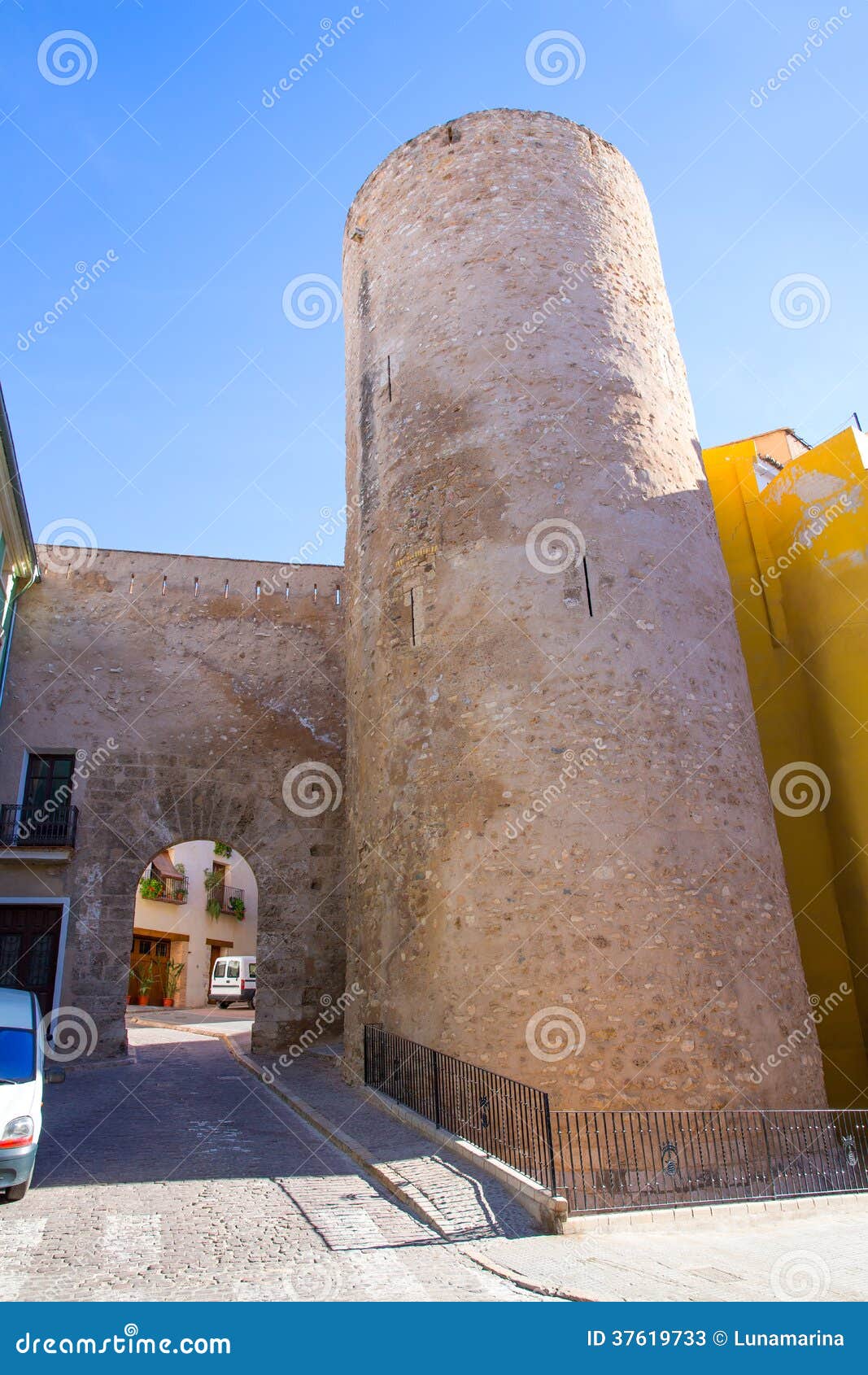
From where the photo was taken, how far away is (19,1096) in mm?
6109

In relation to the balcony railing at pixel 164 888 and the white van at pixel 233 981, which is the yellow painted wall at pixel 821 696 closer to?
the white van at pixel 233 981

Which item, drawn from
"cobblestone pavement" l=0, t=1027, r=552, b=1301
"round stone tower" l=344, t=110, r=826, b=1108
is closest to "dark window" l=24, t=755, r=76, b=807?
"round stone tower" l=344, t=110, r=826, b=1108

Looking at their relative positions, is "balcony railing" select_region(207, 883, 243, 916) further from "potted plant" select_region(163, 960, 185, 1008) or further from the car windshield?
the car windshield

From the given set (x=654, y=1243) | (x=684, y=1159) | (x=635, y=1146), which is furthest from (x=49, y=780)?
(x=654, y=1243)

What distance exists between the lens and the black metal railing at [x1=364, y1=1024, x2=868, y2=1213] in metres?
7.99

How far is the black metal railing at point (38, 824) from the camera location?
14117 millimetres

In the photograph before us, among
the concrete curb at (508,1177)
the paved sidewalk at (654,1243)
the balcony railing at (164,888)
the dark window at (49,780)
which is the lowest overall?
the paved sidewalk at (654,1243)

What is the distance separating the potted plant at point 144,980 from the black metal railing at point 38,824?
49.9 ft

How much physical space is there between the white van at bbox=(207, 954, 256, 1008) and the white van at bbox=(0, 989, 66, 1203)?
22.1 metres

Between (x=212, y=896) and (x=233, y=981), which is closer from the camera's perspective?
(x=233, y=981)

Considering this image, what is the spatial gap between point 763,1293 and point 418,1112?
4637 mm

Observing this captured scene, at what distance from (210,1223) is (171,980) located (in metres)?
24.9

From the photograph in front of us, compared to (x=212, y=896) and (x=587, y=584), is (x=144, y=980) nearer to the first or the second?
(x=212, y=896)

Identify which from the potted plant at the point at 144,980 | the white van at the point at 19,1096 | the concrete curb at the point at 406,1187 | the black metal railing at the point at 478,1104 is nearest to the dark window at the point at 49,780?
the concrete curb at the point at 406,1187
